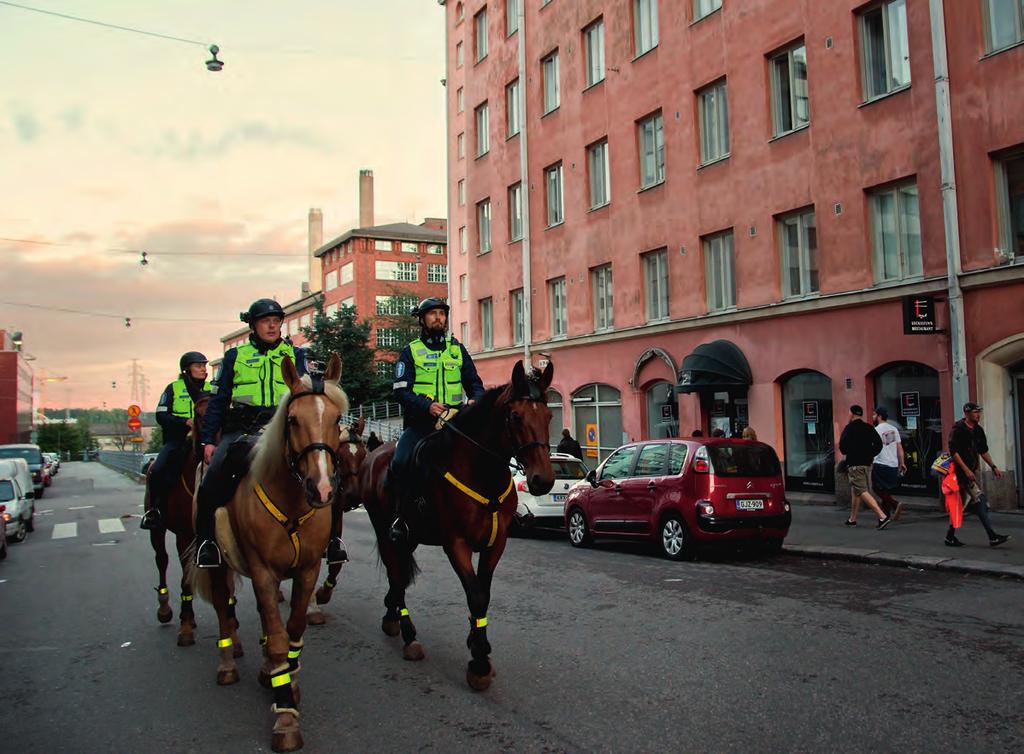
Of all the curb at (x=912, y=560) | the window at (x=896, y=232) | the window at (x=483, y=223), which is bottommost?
the curb at (x=912, y=560)

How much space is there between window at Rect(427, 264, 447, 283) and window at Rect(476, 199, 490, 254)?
50.6 meters

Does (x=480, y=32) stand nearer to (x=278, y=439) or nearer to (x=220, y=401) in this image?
(x=220, y=401)

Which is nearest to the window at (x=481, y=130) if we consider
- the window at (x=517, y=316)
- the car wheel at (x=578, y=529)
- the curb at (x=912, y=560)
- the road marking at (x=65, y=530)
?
the window at (x=517, y=316)

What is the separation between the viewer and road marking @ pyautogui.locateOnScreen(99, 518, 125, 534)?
67.4 feet

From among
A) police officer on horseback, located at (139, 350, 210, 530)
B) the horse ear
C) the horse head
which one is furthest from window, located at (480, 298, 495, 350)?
the horse ear

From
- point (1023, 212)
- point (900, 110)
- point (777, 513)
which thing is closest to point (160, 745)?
point (777, 513)

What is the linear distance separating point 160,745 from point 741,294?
18.8m

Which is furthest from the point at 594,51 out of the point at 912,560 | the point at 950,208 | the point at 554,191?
the point at 912,560

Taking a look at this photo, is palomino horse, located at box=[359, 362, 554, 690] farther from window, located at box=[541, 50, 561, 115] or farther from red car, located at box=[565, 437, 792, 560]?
window, located at box=[541, 50, 561, 115]

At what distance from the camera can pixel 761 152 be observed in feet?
69.4

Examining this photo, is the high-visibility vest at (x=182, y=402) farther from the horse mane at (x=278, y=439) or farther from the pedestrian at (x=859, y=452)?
the pedestrian at (x=859, y=452)

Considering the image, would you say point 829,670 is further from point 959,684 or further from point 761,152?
point 761,152

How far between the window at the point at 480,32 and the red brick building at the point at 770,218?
2.72m

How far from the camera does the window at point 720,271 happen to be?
22.5 metres
